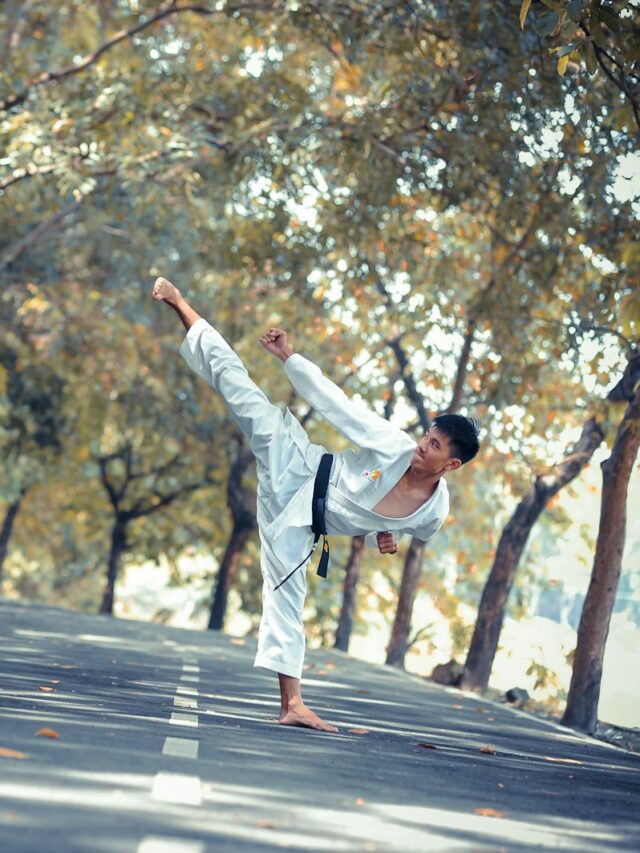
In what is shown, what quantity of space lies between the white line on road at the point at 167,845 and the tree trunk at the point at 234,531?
2916cm

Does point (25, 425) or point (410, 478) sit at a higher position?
point (25, 425)

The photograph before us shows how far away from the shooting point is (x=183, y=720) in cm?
824

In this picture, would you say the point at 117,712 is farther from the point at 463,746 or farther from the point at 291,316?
the point at 291,316

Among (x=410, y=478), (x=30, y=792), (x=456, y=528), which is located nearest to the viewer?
(x=30, y=792)

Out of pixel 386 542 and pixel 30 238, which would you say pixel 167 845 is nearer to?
pixel 386 542

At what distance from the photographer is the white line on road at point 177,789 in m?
5.20

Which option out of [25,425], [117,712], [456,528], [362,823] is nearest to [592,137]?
[117,712]

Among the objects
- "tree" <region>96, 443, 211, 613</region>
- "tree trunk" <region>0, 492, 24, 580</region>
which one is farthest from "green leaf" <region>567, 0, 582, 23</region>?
"tree trunk" <region>0, 492, 24, 580</region>

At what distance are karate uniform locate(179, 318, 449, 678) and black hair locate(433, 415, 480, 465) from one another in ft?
0.71

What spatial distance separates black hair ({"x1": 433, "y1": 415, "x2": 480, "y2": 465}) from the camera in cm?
871

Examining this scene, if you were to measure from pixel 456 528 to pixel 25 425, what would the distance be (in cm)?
→ 951

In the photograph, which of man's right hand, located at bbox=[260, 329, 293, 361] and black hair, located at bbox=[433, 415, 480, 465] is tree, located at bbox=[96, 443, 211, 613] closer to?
man's right hand, located at bbox=[260, 329, 293, 361]

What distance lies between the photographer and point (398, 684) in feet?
56.3

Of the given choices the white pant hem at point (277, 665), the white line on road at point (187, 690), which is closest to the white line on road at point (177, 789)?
the white pant hem at point (277, 665)
